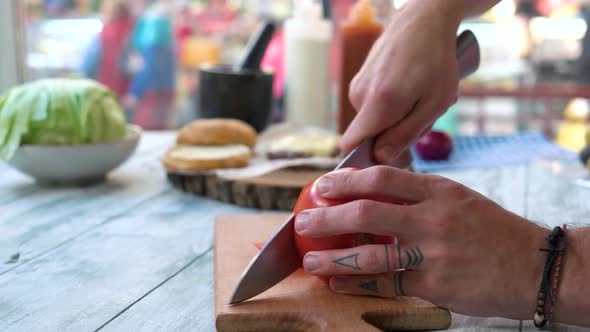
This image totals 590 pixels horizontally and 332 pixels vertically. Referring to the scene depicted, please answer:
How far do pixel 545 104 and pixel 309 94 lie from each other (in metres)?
2.63

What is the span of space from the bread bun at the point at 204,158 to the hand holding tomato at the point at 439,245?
64 cm

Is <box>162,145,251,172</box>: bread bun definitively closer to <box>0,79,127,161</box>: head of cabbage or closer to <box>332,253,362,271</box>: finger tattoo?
<box>0,79,127,161</box>: head of cabbage

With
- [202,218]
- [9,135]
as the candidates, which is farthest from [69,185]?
[202,218]

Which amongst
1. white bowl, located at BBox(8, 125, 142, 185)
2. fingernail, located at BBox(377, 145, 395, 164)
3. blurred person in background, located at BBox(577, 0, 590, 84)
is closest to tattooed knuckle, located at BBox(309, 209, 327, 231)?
fingernail, located at BBox(377, 145, 395, 164)

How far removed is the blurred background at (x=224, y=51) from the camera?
13.5 ft

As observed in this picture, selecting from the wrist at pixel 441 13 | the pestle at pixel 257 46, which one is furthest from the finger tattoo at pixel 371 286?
the pestle at pixel 257 46

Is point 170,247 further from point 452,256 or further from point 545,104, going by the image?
point 545,104

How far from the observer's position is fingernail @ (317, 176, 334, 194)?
759mm

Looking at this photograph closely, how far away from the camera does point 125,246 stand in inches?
39.8

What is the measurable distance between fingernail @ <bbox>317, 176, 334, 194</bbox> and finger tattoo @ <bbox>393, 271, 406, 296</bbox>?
0.12 metres

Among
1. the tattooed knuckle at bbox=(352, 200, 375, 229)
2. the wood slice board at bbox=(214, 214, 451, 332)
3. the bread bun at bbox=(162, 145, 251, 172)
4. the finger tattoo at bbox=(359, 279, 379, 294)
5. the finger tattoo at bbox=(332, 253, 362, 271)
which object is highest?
the tattooed knuckle at bbox=(352, 200, 375, 229)

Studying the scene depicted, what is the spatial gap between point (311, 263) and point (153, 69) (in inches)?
140

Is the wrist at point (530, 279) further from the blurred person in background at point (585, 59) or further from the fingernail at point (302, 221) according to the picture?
the blurred person in background at point (585, 59)

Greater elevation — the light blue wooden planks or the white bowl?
the white bowl
